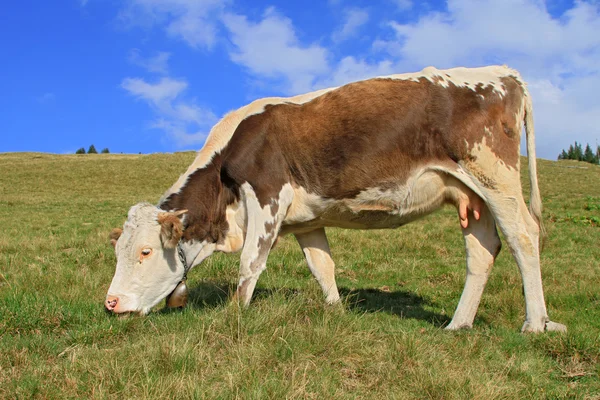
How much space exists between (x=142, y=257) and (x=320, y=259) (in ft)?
7.42

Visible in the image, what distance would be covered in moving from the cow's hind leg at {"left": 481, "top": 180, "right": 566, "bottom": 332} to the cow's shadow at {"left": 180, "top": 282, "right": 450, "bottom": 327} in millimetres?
1071

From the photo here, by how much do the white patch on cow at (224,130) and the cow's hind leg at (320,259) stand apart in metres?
1.59

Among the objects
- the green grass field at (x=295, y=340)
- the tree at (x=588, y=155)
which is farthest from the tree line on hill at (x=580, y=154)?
the green grass field at (x=295, y=340)

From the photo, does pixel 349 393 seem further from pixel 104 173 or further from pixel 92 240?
pixel 104 173

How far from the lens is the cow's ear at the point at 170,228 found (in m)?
5.36

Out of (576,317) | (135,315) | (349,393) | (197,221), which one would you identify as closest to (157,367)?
(349,393)

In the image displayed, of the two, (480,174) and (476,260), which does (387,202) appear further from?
(476,260)

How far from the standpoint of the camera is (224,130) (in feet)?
20.2

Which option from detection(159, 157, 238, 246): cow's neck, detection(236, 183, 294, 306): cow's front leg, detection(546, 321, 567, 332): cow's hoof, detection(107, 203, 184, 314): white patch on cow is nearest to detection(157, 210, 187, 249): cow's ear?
detection(107, 203, 184, 314): white patch on cow

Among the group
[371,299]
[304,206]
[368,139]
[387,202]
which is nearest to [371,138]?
[368,139]

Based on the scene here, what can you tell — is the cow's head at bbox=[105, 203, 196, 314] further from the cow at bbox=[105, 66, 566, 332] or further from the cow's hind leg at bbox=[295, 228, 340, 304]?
the cow's hind leg at bbox=[295, 228, 340, 304]

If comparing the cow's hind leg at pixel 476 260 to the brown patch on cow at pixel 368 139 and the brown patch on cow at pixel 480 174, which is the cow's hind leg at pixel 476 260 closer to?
the brown patch on cow at pixel 480 174

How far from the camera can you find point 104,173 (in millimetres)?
49250

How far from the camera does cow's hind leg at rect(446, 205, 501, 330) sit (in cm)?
582
